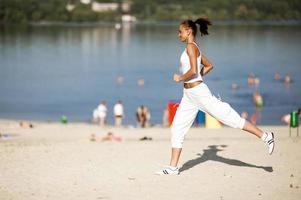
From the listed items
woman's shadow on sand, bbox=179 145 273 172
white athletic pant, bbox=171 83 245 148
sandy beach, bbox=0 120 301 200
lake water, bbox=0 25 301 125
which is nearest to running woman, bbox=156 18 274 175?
white athletic pant, bbox=171 83 245 148

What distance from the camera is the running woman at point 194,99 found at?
8.19m

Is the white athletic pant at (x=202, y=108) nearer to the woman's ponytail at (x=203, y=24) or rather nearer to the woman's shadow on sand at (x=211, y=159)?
the woman's ponytail at (x=203, y=24)

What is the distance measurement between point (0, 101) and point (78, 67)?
30805mm

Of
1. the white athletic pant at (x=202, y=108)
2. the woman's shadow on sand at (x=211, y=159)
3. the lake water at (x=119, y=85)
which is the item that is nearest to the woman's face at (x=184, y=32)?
the white athletic pant at (x=202, y=108)

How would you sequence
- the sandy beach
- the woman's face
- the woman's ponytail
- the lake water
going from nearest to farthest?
the sandy beach < the woman's face < the woman's ponytail < the lake water

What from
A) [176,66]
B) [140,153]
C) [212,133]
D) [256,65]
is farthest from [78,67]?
[140,153]

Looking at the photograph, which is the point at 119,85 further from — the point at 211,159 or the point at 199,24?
the point at 199,24

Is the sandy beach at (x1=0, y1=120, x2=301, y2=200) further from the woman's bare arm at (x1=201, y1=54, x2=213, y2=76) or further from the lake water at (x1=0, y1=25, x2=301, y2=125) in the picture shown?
the lake water at (x1=0, y1=25, x2=301, y2=125)

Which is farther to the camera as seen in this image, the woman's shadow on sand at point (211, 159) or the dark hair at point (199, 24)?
the woman's shadow on sand at point (211, 159)

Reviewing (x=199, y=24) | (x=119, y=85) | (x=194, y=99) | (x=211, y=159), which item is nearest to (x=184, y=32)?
(x=199, y=24)

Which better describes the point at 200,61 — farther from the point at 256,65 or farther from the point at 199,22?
the point at 256,65

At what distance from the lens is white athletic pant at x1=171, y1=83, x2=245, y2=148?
8266mm

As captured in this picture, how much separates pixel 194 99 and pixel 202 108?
0.13 m

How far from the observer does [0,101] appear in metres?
41.4
